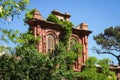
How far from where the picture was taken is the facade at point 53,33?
32.3 metres

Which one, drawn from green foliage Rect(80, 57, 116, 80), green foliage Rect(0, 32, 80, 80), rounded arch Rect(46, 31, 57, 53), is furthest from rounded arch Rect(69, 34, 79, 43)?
green foliage Rect(0, 32, 80, 80)

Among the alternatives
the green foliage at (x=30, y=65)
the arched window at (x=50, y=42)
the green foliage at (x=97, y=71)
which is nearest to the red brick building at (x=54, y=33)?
the arched window at (x=50, y=42)

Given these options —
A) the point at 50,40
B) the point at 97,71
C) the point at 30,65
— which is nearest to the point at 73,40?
the point at 50,40

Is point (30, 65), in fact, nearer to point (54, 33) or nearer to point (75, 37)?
point (54, 33)

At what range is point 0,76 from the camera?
929 inches

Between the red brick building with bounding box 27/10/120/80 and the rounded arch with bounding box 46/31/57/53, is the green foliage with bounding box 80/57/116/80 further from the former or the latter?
the rounded arch with bounding box 46/31/57/53

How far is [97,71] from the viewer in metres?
33.5

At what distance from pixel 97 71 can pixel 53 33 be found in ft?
19.3

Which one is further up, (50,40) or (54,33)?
(54,33)

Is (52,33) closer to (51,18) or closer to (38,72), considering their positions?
(51,18)

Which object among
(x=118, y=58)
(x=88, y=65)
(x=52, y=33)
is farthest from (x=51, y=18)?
(x=118, y=58)

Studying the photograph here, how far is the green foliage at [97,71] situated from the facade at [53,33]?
1425 millimetres

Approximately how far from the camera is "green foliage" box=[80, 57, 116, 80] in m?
31.1

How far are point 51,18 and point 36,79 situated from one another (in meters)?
11.4
